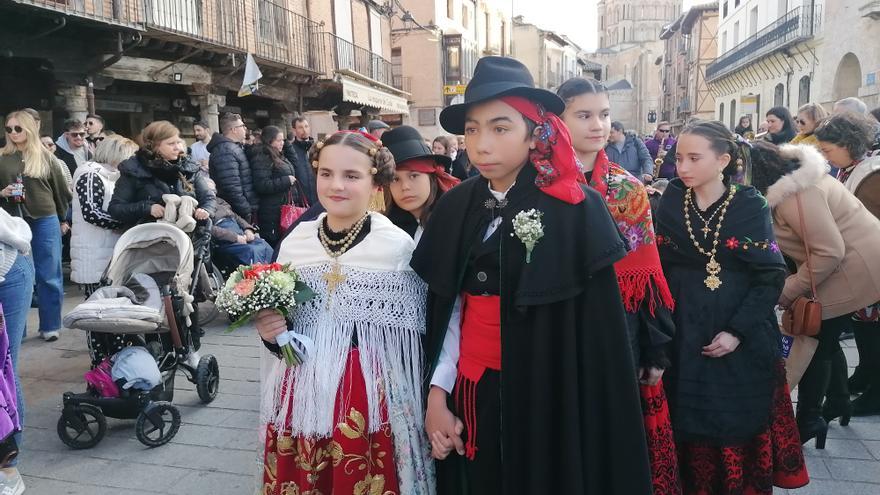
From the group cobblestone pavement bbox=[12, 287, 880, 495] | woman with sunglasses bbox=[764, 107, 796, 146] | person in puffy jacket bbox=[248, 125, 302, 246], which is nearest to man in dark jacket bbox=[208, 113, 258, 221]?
person in puffy jacket bbox=[248, 125, 302, 246]

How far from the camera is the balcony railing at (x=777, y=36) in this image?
22.9 m

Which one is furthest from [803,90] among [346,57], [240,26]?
[240,26]

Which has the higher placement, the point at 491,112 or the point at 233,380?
the point at 491,112

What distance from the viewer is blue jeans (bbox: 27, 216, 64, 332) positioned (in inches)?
229

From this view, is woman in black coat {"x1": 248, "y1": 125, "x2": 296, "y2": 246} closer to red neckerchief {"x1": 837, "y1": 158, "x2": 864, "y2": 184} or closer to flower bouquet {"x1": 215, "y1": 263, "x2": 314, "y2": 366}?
flower bouquet {"x1": 215, "y1": 263, "x2": 314, "y2": 366}

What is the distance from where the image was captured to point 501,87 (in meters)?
2.08

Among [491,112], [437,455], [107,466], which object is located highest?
[491,112]

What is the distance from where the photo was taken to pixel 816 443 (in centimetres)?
374

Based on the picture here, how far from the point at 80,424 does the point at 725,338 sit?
3.64 m

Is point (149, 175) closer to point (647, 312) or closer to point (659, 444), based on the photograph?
point (647, 312)

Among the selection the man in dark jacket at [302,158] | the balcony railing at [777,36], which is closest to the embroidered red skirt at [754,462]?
the man in dark jacket at [302,158]

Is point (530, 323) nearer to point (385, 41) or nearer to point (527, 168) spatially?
point (527, 168)

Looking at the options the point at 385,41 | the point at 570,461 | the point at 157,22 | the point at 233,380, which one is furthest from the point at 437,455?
the point at 385,41

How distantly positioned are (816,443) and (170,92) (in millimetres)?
13770
